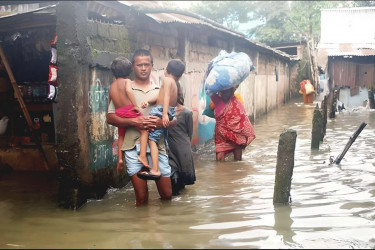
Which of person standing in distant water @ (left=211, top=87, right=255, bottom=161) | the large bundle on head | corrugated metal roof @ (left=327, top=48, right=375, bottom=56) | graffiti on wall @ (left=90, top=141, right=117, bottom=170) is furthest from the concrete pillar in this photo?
corrugated metal roof @ (left=327, top=48, right=375, bottom=56)

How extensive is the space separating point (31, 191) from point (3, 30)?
2495 mm

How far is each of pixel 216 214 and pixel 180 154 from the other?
3.93ft

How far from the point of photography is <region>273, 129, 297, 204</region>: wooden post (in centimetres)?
495

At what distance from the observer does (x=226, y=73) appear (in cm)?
768

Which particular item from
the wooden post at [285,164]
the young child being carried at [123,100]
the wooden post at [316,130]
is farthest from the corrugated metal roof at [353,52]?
the young child being carried at [123,100]

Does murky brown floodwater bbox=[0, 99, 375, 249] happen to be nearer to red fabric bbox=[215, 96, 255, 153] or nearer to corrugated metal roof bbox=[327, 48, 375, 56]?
red fabric bbox=[215, 96, 255, 153]

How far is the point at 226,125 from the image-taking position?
797cm

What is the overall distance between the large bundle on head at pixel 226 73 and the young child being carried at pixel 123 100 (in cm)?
284

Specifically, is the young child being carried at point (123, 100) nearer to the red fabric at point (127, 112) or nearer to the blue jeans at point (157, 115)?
the red fabric at point (127, 112)

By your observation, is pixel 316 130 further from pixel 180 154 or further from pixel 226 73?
pixel 180 154

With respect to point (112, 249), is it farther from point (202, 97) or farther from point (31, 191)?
point (202, 97)

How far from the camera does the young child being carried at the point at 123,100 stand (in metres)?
4.80

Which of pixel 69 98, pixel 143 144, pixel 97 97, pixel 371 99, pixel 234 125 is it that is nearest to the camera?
pixel 143 144

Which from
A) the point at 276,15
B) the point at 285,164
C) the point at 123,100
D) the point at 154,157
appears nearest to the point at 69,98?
the point at 123,100
